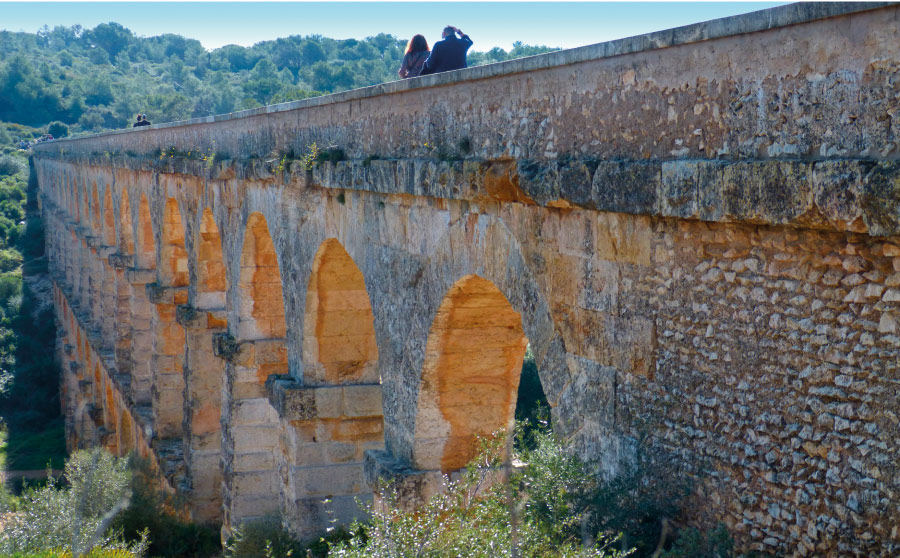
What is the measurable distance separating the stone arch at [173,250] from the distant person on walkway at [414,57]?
259 inches

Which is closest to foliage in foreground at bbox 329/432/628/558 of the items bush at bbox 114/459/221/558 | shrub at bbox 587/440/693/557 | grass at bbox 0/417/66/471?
shrub at bbox 587/440/693/557

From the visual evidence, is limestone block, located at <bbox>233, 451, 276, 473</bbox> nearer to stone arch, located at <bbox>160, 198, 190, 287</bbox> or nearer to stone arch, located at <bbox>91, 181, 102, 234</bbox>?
stone arch, located at <bbox>160, 198, 190, 287</bbox>

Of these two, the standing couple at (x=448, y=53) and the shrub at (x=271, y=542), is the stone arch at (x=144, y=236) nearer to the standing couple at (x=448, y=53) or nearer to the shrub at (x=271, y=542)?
the shrub at (x=271, y=542)

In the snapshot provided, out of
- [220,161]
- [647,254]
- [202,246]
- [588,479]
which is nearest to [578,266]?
[647,254]

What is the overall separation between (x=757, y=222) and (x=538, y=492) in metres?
1.40

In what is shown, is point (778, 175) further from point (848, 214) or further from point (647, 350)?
point (647, 350)

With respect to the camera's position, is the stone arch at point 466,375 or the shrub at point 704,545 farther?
the stone arch at point 466,375

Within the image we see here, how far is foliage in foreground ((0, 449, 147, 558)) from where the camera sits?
812cm

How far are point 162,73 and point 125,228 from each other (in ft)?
286

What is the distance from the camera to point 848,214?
103 inches

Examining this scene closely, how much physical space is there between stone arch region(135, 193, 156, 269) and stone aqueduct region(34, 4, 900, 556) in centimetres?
815

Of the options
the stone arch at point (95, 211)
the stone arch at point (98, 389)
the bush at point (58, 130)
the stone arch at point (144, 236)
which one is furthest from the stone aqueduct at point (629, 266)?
the bush at point (58, 130)

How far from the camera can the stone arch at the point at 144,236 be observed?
1580 centimetres

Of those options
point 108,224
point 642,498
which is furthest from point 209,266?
point 108,224
